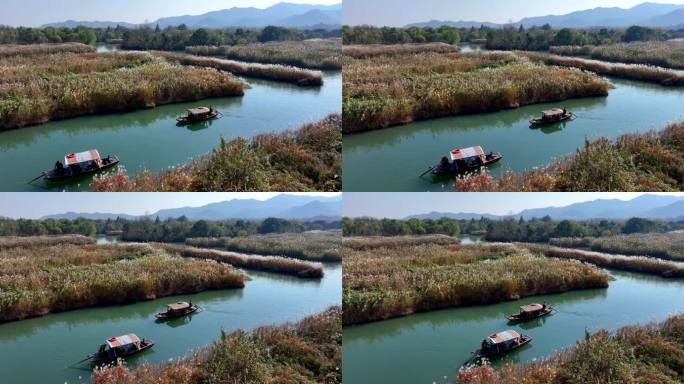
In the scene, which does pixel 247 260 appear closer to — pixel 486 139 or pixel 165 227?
pixel 165 227

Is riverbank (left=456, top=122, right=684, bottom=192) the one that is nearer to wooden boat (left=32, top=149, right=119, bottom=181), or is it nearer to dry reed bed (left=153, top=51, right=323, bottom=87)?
wooden boat (left=32, top=149, right=119, bottom=181)

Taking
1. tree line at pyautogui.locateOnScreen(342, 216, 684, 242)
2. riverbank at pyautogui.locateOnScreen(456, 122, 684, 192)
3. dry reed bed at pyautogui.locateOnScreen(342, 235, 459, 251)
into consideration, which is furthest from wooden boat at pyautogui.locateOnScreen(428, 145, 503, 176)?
dry reed bed at pyautogui.locateOnScreen(342, 235, 459, 251)

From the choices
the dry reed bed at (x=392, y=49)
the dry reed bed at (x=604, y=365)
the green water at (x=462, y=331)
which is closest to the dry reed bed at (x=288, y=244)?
the green water at (x=462, y=331)

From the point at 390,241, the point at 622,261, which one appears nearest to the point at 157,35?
the point at 390,241

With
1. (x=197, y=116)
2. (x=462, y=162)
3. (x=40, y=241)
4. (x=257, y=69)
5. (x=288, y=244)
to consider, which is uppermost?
(x=257, y=69)

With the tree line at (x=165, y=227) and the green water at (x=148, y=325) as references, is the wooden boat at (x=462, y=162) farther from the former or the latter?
the tree line at (x=165, y=227)

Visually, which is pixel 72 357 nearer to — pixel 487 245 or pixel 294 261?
pixel 294 261
